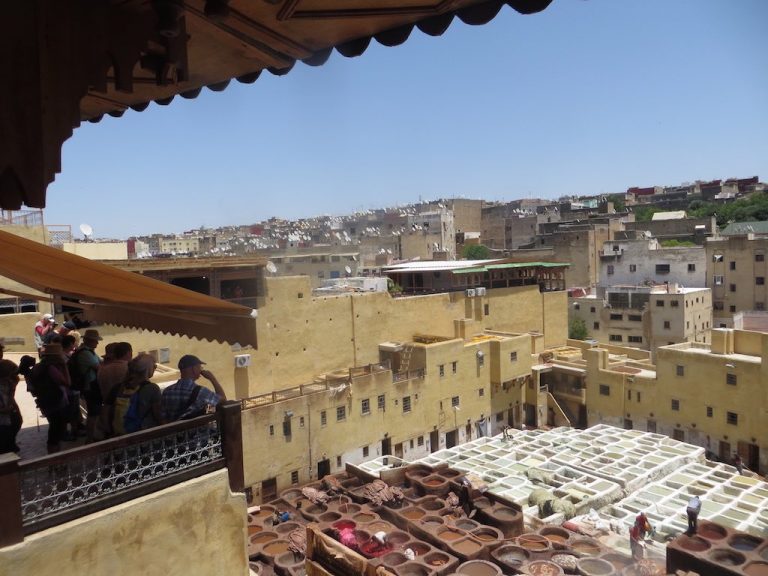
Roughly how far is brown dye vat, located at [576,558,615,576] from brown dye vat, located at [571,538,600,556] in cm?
73

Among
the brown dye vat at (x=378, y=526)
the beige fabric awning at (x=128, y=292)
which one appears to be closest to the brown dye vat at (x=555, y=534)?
the brown dye vat at (x=378, y=526)

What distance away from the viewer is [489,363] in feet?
86.1

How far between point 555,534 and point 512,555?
1978 millimetres

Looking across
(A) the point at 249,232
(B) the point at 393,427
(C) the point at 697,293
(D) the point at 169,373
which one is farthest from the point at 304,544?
(A) the point at 249,232

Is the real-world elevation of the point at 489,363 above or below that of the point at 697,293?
below

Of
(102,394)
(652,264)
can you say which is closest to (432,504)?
(102,394)

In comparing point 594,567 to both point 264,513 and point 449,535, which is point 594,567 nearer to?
point 449,535

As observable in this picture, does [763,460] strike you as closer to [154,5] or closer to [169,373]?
[169,373]

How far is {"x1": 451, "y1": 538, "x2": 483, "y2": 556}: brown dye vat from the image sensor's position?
14.2 meters

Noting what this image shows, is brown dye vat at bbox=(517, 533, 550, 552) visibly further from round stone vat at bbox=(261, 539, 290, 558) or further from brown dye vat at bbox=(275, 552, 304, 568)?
round stone vat at bbox=(261, 539, 290, 558)

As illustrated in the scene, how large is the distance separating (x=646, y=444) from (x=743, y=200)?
1883 inches

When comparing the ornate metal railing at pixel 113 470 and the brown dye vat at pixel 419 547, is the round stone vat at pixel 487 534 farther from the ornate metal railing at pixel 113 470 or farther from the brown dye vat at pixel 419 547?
the ornate metal railing at pixel 113 470

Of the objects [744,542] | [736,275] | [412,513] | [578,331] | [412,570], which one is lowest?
[412,513]

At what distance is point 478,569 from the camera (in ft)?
43.9
